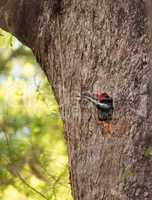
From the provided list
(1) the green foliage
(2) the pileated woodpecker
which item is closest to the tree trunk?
(2) the pileated woodpecker

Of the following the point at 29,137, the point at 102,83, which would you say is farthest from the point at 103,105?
the point at 29,137

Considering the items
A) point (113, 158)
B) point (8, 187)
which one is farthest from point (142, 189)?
point (8, 187)

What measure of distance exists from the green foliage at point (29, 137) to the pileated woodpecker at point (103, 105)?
106 centimetres

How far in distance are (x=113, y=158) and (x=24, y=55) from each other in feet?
12.4

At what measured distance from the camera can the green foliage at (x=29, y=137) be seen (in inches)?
165

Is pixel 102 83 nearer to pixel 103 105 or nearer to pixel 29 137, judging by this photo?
pixel 103 105

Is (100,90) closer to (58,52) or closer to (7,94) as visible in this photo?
(58,52)

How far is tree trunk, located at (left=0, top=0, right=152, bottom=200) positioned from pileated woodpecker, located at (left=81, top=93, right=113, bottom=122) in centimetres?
3

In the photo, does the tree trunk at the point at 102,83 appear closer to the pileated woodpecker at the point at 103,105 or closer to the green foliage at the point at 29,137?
the pileated woodpecker at the point at 103,105

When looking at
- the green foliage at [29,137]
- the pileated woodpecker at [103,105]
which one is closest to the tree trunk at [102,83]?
the pileated woodpecker at [103,105]

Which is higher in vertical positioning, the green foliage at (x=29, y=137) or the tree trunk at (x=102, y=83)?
the tree trunk at (x=102, y=83)

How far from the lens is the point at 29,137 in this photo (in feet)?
15.9

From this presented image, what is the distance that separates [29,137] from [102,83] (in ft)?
7.17

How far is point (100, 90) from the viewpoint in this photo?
274 cm
